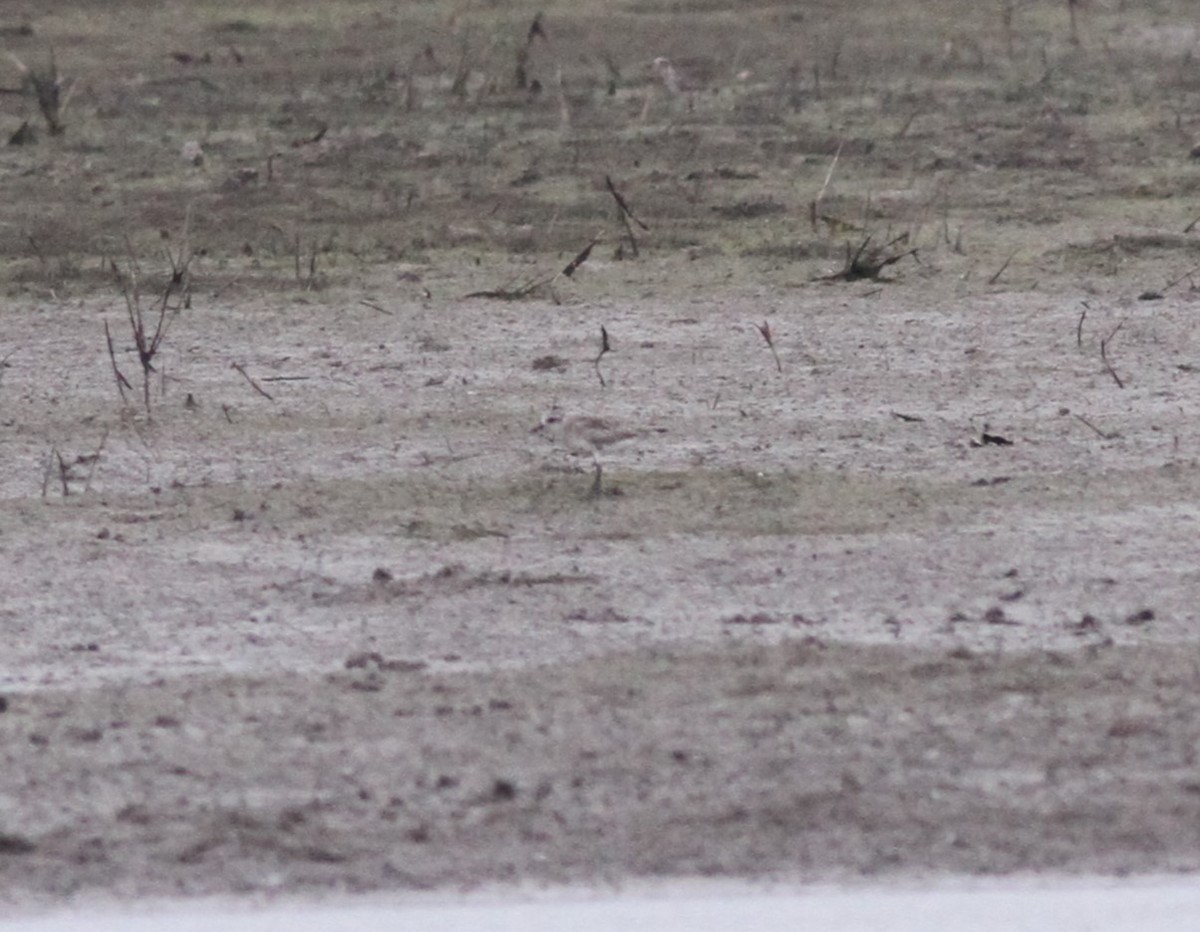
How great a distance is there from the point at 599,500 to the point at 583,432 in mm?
613

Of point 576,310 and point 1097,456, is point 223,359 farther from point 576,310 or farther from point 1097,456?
point 1097,456

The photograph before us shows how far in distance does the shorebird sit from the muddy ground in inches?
2.0

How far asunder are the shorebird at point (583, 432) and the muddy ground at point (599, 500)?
0.05 meters

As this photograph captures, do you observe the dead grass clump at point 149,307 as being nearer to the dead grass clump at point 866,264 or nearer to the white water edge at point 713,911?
the dead grass clump at point 866,264

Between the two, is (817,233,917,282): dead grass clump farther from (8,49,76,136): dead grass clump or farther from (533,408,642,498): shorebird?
(8,49,76,136): dead grass clump

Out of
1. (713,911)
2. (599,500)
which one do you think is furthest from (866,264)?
(713,911)

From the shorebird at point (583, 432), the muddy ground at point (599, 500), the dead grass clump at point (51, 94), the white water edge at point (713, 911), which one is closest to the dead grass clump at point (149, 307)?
the muddy ground at point (599, 500)

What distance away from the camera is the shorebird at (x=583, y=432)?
5.93 m

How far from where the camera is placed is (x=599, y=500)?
17.9 ft

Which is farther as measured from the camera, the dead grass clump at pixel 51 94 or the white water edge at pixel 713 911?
the dead grass clump at pixel 51 94

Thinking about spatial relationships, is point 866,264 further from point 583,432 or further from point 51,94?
point 51,94

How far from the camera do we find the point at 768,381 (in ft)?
21.5

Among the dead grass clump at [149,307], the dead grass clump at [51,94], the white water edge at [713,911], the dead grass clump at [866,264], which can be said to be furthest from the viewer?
the dead grass clump at [51,94]

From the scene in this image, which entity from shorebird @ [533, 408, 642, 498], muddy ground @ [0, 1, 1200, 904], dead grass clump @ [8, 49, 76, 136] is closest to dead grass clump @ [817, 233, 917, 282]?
muddy ground @ [0, 1, 1200, 904]
